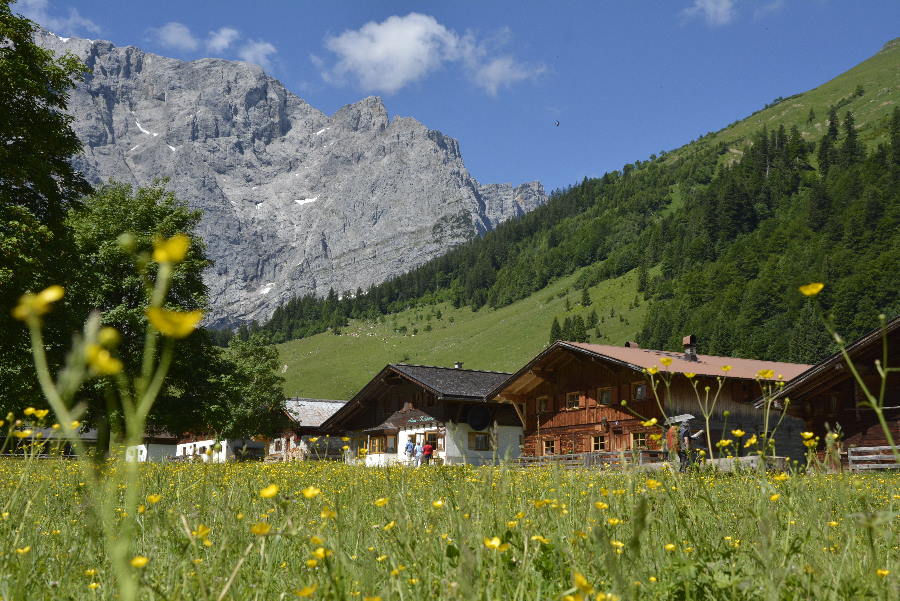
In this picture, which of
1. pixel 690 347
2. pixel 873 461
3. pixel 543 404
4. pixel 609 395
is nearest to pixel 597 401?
pixel 609 395

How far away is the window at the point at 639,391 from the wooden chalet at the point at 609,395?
0.17 feet

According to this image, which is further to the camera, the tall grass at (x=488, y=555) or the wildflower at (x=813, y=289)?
the tall grass at (x=488, y=555)

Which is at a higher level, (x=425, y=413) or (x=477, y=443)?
(x=425, y=413)

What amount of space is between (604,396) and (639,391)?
2494mm

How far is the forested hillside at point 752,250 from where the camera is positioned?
3757 inches

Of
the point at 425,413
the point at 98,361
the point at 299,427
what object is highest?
the point at 425,413

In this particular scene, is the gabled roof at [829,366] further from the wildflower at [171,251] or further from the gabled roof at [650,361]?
the wildflower at [171,251]

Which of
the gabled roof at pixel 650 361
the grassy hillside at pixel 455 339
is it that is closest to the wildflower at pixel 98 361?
the gabled roof at pixel 650 361

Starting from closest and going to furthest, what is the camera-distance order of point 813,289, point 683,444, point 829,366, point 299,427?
point 813,289, point 683,444, point 829,366, point 299,427

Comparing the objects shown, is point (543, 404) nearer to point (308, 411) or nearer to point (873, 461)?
point (873, 461)

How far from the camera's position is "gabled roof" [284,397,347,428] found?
59.2m

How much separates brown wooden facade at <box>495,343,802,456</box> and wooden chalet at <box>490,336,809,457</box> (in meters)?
0.05

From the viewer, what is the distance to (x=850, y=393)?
26.5 meters

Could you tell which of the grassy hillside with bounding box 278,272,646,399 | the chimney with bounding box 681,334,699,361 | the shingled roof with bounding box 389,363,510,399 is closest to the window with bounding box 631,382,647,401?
the chimney with bounding box 681,334,699,361
